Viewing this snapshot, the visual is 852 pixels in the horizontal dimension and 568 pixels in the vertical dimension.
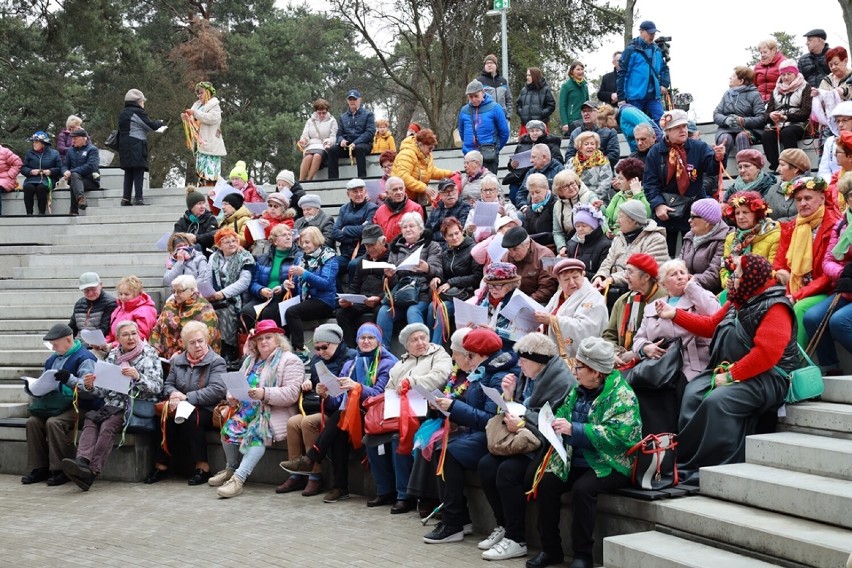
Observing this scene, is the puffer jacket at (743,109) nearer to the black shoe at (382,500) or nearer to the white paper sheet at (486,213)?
the white paper sheet at (486,213)

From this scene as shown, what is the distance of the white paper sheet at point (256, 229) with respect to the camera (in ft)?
42.1

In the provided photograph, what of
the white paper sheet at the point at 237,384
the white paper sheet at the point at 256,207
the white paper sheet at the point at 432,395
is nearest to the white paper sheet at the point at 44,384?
the white paper sheet at the point at 237,384

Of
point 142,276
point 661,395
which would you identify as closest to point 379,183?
point 142,276

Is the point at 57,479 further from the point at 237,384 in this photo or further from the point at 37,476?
the point at 237,384

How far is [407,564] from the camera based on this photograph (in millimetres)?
7160

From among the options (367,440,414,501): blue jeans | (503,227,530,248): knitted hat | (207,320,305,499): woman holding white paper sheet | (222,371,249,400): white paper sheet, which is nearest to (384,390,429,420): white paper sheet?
(367,440,414,501): blue jeans

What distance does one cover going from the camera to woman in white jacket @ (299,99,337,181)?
57.2 feet

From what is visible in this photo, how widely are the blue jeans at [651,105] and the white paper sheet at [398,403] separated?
6975mm

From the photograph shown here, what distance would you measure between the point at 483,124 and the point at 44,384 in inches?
265

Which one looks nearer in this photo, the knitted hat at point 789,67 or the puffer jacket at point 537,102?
the knitted hat at point 789,67

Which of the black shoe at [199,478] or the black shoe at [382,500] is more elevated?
the black shoe at [382,500]

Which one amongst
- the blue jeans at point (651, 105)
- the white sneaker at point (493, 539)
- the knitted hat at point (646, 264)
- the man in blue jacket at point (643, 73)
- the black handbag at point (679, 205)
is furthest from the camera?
the blue jeans at point (651, 105)

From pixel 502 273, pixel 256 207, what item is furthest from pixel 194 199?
pixel 502 273

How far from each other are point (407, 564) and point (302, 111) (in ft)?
105
